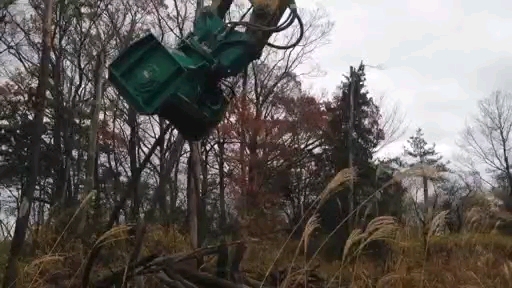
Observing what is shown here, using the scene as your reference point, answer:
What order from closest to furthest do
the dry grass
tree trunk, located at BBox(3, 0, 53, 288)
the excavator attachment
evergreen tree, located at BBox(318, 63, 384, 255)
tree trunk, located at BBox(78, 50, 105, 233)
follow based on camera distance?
the dry grass → the excavator attachment → tree trunk, located at BBox(3, 0, 53, 288) → tree trunk, located at BBox(78, 50, 105, 233) → evergreen tree, located at BBox(318, 63, 384, 255)

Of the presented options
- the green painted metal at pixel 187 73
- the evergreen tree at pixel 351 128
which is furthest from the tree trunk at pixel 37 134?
the evergreen tree at pixel 351 128

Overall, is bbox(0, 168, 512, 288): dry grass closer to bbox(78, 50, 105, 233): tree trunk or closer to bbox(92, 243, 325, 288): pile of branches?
bbox(92, 243, 325, 288): pile of branches

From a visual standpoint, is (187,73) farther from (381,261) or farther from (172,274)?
(381,261)

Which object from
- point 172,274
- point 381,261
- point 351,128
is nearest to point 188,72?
point 172,274

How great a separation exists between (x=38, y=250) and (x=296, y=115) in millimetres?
23812

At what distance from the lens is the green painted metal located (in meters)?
4.84

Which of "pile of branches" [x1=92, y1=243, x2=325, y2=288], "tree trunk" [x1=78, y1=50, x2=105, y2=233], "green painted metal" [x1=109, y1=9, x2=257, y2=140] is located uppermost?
"tree trunk" [x1=78, y1=50, x2=105, y2=233]

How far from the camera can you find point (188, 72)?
484 cm

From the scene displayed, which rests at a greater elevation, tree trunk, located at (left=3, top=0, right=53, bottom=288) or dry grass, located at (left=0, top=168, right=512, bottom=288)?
tree trunk, located at (left=3, top=0, right=53, bottom=288)

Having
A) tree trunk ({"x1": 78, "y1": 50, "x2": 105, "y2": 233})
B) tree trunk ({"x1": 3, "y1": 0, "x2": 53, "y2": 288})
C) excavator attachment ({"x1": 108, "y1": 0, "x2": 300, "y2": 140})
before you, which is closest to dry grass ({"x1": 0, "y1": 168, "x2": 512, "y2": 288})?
excavator attachment ({"x1": 108, "y1": 0, "x2": 300, "y2": 140})

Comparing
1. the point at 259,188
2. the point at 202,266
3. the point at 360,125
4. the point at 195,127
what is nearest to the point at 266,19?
the point at 195,127

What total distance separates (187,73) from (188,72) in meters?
0.01

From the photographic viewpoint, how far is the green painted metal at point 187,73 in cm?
484

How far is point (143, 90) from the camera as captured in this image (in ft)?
16.1
